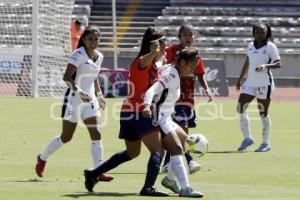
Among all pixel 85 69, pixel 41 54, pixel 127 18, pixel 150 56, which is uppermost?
pixel 150 56

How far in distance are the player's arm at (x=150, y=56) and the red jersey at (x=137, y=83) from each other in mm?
78

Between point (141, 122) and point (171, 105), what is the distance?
40cm

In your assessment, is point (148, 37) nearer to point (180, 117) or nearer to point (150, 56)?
point (150, 56)

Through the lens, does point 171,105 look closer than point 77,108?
Yes

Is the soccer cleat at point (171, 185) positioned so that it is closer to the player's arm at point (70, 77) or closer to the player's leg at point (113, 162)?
the player's leg at point (113, 162)

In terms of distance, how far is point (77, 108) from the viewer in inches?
534

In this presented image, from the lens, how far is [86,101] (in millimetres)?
13305

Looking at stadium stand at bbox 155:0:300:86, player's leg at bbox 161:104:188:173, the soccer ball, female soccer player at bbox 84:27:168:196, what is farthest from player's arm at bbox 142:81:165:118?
stadium stand at bbox 155:0:300:86

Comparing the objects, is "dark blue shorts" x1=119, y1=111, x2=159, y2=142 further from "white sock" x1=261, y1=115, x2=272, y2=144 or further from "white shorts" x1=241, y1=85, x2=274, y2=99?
"white shorts" x1=241, y1=85, x2=274, y2=99

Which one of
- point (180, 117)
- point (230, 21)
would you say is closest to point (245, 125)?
point (180, 117)

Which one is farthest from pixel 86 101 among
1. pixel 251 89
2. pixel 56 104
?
pixel 56 104

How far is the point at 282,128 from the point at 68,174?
9.57 metres

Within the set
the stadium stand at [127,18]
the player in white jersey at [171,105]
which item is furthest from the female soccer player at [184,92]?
the stadium stand at [127,18]

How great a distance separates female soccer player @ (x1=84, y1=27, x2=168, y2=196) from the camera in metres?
11.8
